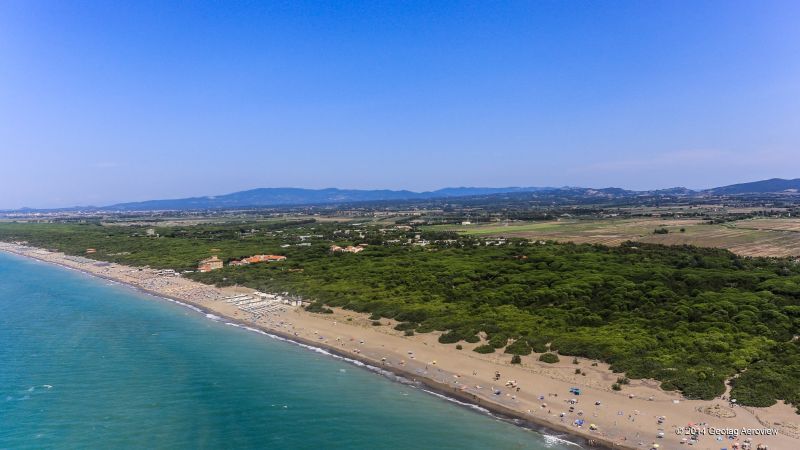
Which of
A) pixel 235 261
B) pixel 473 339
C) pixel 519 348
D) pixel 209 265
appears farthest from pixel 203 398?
pixel 235 261

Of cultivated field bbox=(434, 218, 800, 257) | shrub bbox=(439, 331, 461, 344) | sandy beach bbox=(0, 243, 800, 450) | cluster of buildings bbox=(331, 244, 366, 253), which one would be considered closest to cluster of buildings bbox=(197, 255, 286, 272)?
cluster of buildings bbox=(331, 244, 366, 253)

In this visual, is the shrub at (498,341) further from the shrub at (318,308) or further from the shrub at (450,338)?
the shrub at (318,308)

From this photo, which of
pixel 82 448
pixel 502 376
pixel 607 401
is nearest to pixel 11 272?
pixel 82 448

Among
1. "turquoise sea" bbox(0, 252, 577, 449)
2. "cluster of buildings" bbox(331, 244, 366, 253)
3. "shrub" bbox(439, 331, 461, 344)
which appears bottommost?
"turquoise sea" bbox(0, 252, 577, 449)

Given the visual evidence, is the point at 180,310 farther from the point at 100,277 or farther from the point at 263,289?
the point at 100,277

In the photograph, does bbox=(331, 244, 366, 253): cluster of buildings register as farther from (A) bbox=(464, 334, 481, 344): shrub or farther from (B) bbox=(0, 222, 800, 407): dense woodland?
(A) bbox=(464, 334, 481, 344): shrub
